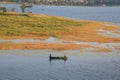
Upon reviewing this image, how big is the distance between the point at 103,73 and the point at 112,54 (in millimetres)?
20533

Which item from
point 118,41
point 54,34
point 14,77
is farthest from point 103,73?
point 54,34

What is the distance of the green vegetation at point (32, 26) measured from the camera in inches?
4515

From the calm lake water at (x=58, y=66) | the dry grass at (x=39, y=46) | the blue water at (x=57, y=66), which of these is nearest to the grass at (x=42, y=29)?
the dry grass at (x=39, y=46)

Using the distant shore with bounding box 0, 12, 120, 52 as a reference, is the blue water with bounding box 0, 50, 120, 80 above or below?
above

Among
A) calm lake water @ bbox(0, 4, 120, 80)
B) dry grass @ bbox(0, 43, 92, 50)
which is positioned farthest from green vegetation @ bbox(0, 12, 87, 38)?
calm lake water @ bbox(0, 4, 120, 80)

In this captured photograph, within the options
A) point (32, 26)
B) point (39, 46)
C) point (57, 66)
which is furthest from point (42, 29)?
point (57, 66)

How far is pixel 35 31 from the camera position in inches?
4636

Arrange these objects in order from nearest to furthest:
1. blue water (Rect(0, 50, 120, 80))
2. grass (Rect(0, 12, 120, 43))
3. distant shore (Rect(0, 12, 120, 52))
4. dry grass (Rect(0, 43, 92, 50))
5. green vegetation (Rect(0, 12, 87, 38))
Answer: blue water (Rect(0, 50, 120, 80))
dry grass (Rect(0, 43, 92, 50))
distant shore (Rect(0, 12, 120, 52))
grass (Rect(0, 12, 120, 43))
green vegetation (Rect(0, 12, 87, 38))

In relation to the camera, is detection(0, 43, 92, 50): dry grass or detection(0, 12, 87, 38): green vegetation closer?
detection(0, 43, 92, 50): dry grass

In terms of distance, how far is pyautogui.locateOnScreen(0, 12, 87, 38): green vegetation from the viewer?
115m

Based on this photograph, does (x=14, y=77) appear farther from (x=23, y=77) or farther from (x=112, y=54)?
(x=112, y=54)

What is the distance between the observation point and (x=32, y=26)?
12538 centimetres

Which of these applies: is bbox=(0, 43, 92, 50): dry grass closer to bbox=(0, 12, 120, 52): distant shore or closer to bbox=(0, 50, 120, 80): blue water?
bbox=(0, 12, 120, 52): distant shore

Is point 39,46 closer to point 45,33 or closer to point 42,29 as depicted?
point 45,33
